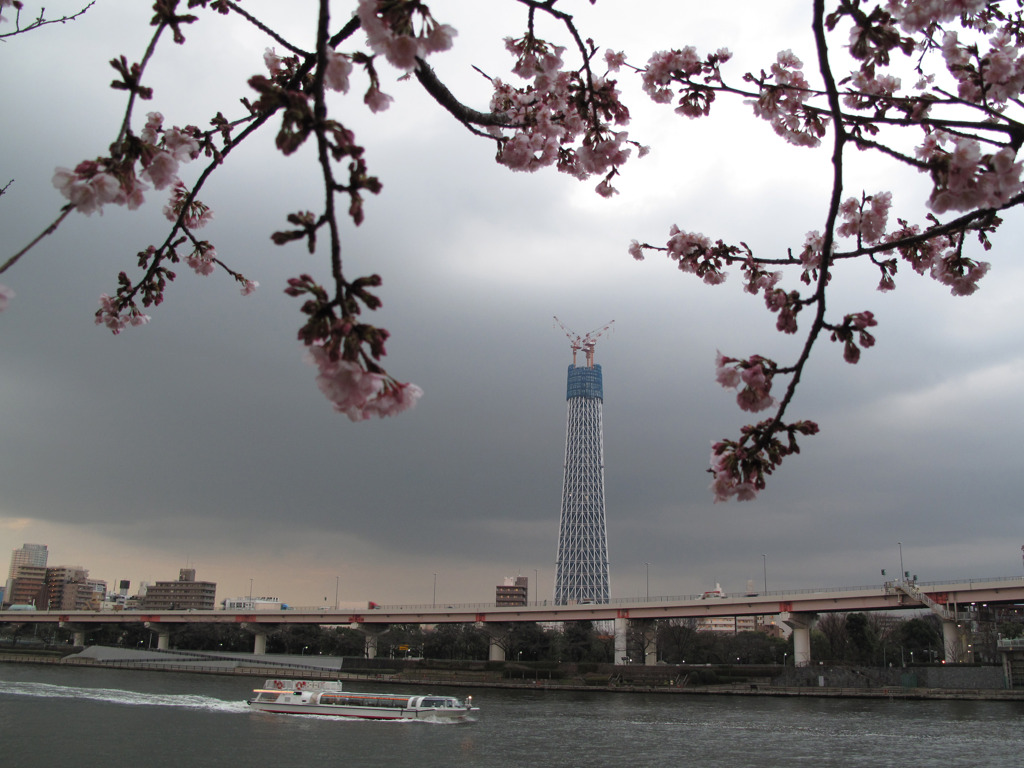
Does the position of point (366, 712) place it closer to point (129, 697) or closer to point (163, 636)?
point (129, 697)

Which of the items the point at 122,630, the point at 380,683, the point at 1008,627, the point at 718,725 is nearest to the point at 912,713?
the point at 718,725

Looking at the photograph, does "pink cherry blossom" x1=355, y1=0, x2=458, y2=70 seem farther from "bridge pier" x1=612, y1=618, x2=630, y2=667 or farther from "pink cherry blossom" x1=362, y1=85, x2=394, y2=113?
"bridge pier" x1=612, y1=618, x2=630, y2=667

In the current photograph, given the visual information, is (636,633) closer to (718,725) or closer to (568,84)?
(718,725)

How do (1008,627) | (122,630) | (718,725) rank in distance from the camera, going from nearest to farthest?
(718,725) → (1008,627) → (122,630)

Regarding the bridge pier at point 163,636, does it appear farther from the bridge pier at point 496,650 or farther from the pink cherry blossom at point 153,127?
the pink cherry blossom at point 153,127

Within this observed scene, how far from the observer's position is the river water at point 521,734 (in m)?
21.6

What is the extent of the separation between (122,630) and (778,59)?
97.3 meters

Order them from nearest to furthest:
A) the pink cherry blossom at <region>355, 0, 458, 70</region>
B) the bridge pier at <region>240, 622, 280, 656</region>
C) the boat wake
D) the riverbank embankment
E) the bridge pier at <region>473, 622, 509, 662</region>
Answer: the pink cherry blossom at <region>355, 0, 458, 70</region> < the boat wake < the riverbank embankment < the bridge pier at <region>473, 622, 509, 662</region> < the bridge pier at <region>240, 622, 280, 656</region>

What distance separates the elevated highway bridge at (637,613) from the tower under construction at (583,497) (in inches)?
1105

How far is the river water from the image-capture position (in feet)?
70.7

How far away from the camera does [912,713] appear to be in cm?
3391

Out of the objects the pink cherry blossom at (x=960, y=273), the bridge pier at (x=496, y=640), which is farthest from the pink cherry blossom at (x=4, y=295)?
the bridge pier at (x=496, y=640)

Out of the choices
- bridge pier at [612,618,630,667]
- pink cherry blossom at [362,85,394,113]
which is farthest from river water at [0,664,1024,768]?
pink cherry blossom at [362,85,394,113]

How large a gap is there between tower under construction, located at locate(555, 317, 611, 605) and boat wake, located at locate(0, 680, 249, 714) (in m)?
55.6
